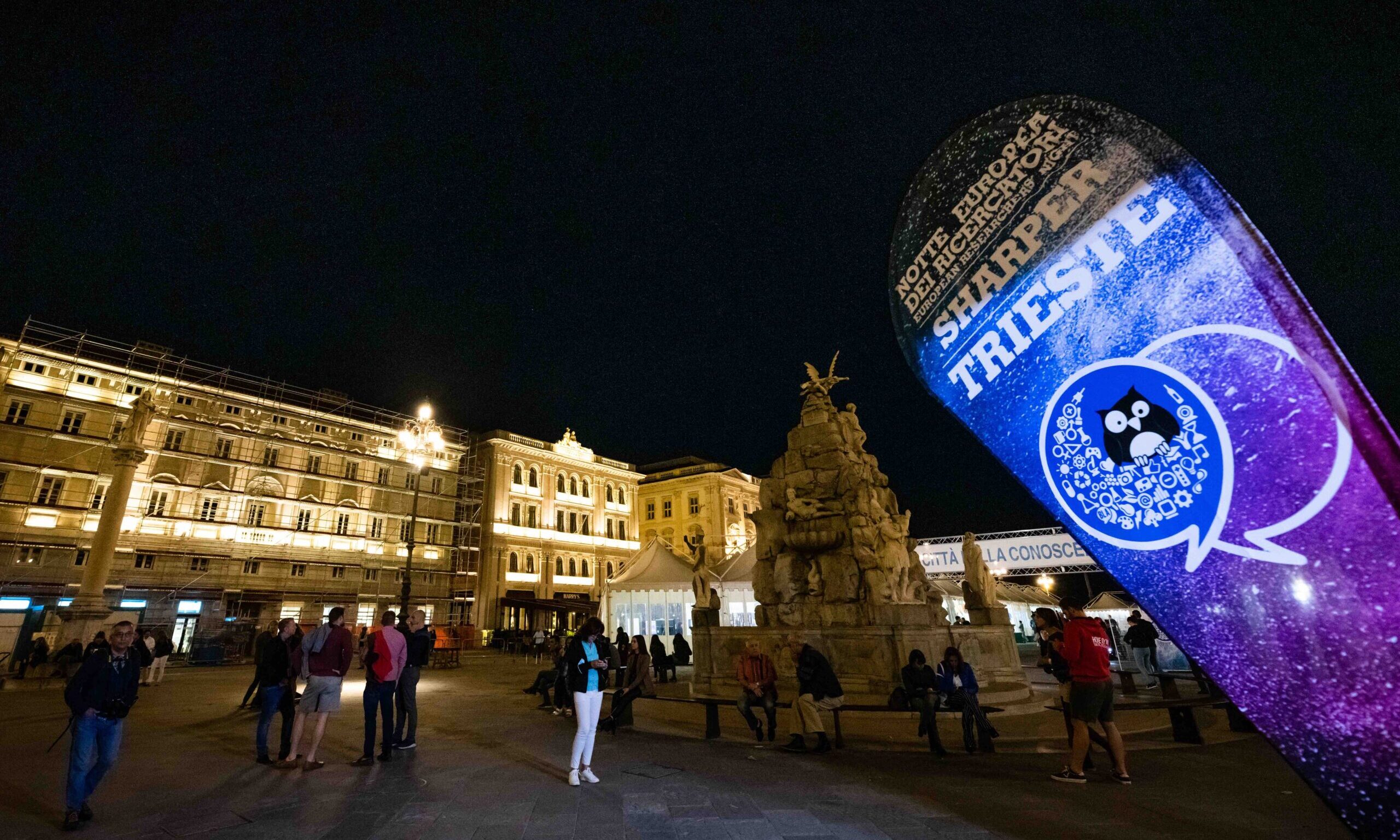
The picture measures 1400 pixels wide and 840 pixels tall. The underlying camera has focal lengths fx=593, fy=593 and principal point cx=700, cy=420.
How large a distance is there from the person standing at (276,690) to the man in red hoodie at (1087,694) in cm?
800

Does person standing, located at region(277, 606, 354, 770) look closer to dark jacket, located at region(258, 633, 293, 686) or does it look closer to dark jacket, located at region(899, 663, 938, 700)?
dark jacket, located at region(258, 633, 293, 686)

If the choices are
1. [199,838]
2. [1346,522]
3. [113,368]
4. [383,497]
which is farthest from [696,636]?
[113,368]

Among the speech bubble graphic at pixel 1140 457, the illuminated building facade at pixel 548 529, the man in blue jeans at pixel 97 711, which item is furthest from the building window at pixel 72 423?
the speech bubble graphic at pixel 1140 457

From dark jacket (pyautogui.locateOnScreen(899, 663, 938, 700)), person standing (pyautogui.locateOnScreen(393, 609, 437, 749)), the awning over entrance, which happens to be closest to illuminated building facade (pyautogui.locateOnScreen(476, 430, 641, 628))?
the awning over entrance

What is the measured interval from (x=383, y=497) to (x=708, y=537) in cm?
2415

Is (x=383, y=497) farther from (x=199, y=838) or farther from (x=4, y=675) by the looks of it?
(x=199, y=838)

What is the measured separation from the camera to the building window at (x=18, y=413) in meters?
26.0

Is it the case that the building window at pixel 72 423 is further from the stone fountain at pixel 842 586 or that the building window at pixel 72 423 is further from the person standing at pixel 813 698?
the person standing at pixel 813 698

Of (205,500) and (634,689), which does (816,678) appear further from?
(205,500)

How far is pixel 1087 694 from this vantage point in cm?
552

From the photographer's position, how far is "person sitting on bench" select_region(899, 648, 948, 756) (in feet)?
22.9

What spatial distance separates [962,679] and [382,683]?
22.9 ft

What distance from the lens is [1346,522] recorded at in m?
2.30

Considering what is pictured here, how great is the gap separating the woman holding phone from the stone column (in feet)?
62.5
